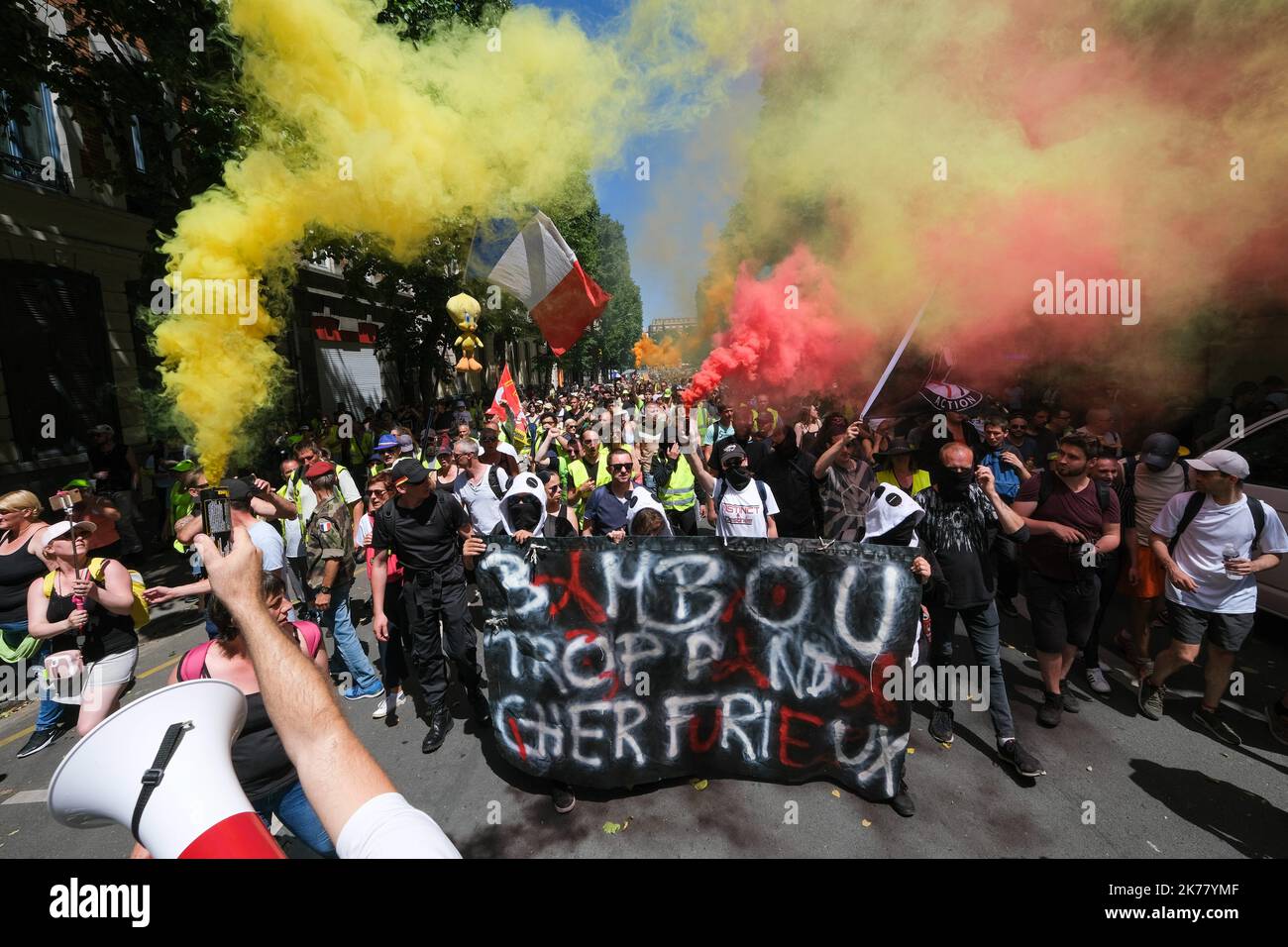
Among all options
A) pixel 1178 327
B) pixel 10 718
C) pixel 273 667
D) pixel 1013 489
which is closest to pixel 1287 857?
pixel 1013 489

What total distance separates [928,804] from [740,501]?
2.22 metres

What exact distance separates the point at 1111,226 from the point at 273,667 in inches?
320

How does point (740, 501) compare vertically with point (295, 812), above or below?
above

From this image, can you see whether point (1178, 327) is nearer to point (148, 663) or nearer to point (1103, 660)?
point (1103, 660)

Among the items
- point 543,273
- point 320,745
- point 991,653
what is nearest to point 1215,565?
point 991,653

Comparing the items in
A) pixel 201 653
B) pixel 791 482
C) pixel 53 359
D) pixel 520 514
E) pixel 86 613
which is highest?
pixel 53 359

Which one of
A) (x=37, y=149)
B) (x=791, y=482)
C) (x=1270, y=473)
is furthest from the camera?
(x=37, y=149)

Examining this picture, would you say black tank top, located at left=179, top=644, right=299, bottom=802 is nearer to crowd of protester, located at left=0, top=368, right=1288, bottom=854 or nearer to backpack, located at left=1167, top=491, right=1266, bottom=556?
crowd of protester, located at left=0, top=368, right=1288, bottom=854

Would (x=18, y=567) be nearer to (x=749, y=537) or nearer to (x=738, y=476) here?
(x=749, y=537)

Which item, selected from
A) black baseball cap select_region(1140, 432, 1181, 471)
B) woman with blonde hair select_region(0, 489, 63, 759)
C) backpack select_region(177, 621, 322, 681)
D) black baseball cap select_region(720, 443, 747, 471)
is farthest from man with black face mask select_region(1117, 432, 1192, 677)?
woman with blonde hair select_region(0, 489, 63, 759)

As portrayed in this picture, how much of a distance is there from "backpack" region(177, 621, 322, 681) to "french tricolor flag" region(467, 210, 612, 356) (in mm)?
5170

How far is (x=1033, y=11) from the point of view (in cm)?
574

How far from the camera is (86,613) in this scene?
12.3 ft

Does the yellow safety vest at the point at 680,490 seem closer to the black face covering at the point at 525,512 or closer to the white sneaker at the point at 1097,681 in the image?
the black face covering at the point at 525,512
